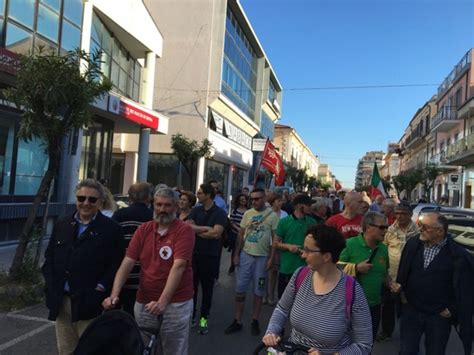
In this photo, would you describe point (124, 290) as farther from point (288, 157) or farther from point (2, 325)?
point (288, 157)

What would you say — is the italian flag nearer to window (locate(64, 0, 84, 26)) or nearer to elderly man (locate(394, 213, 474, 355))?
elderly man (locate(394, 213, 474, 355))

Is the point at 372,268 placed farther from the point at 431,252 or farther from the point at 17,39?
the point at 17,39

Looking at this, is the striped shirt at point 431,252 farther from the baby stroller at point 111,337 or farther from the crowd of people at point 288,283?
the baby stroller at point 111,337

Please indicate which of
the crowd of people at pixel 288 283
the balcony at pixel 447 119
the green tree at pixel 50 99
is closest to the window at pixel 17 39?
the green tree at pixel 50 99

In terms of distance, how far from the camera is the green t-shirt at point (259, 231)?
246 inches

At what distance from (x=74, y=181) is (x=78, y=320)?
11.9 meters

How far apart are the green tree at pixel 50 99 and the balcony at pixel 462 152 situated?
27.3 metres

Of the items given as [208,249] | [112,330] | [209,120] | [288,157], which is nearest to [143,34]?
[209,120]

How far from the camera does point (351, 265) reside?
14.9 feet

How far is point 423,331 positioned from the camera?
4195 millimetres

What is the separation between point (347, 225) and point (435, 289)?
1972 mm

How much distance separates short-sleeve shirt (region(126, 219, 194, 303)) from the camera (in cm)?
362

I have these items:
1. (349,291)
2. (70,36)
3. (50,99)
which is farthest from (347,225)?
(70,36)

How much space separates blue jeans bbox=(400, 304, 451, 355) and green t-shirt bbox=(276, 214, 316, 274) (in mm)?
1992
